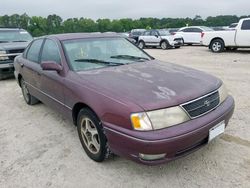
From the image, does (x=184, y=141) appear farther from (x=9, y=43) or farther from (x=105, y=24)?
(x=105, y=24)

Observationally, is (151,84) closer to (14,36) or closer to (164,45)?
(14,36)

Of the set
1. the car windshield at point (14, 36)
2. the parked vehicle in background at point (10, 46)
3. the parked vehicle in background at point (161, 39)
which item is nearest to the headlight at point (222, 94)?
the parked vehicle in background at point (10, 46)

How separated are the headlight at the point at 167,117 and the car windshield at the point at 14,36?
7982 millimetres

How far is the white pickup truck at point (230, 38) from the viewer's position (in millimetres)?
12094

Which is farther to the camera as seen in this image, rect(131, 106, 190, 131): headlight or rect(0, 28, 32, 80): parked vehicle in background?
rect(0, 28, 32, 80): parked vehicle in background

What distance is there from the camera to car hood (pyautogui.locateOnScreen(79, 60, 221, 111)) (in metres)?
2.53

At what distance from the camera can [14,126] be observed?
4.34 m

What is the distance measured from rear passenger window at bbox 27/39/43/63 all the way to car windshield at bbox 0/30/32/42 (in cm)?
457

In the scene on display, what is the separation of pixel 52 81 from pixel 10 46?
200 inches

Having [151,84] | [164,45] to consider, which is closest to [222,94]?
[151,84]

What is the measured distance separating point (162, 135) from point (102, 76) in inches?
45.5

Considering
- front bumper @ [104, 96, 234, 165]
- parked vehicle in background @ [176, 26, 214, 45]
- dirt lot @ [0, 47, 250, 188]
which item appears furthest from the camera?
parked vehicle in background @ [176, 26, 214, 45]

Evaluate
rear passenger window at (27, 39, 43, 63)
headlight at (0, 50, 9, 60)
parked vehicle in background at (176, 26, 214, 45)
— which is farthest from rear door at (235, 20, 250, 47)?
rear passenger window at (27, 39, 43, 63)

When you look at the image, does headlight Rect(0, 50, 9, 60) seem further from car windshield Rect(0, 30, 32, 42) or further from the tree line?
the tree line
